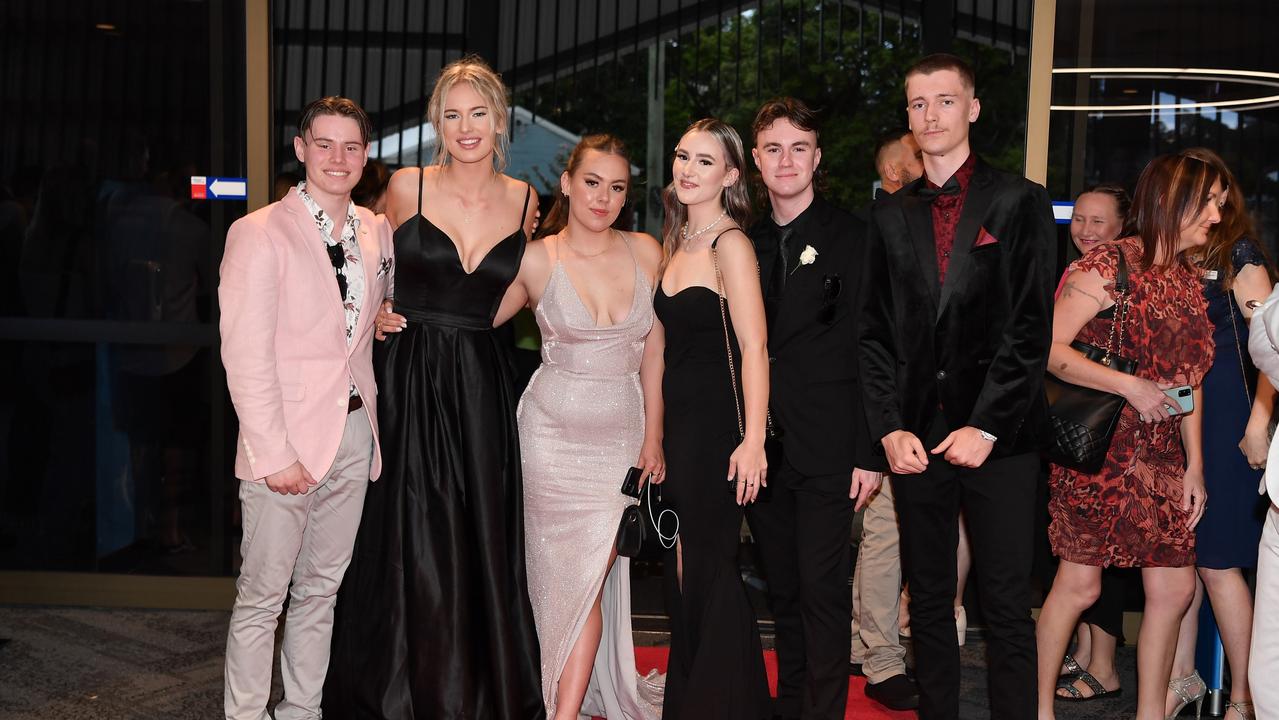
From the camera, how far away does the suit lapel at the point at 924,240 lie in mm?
3035

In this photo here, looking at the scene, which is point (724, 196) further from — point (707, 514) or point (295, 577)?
point (295, 577)

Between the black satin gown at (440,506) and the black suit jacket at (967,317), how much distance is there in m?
1.10

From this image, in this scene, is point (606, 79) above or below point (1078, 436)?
above

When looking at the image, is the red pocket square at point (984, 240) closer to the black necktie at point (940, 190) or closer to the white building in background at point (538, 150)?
the black necktie at point (940, 190)

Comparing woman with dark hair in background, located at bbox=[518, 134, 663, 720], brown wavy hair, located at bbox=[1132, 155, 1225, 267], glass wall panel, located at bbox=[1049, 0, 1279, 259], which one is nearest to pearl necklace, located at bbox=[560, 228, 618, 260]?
woman with dark hair in background, located at bbox=[518, 134, 663, 720]

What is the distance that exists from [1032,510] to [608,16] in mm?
3166

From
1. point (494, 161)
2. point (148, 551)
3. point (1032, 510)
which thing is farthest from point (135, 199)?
point (1032, 510)

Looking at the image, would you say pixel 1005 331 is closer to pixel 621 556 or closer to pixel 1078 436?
pixel 1078 436

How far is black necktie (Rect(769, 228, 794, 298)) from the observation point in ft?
10.5

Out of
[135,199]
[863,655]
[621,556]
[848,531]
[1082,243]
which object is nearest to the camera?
[848,531]

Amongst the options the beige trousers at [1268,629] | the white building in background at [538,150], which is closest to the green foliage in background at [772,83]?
the white building in background at [538,150]

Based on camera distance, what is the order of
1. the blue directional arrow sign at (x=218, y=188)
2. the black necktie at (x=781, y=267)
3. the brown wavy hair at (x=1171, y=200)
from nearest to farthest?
the black necktie at (x=781, y=267) → the brown wavy hair at (x=1171, y=200) → the blue directional arrow sign at (x=218, y=188)

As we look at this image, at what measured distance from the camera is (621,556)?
3510 mm

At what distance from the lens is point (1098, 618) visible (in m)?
4.10
